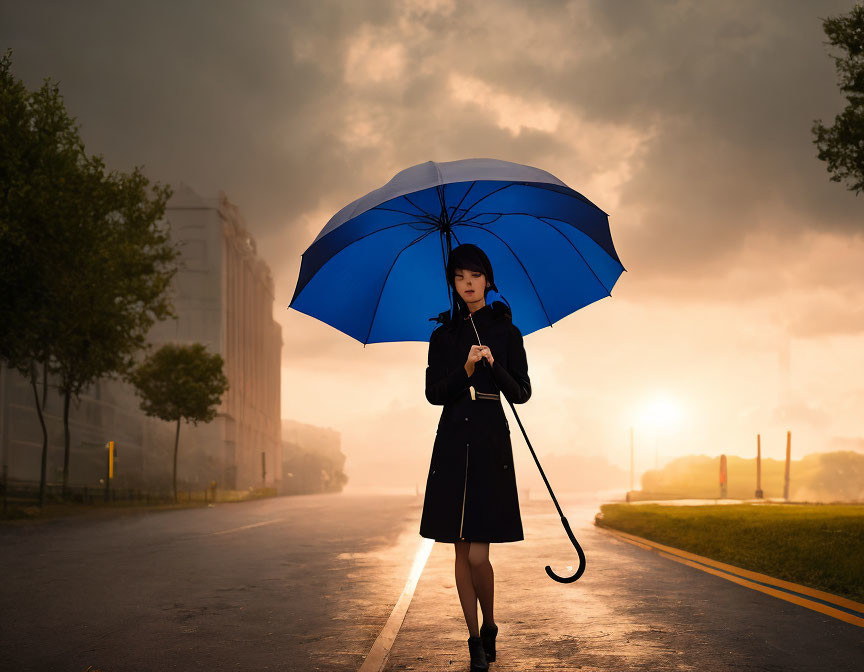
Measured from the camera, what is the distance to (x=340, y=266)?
18.0ft

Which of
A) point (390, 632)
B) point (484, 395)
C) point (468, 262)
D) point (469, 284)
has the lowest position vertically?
point (390, 632)

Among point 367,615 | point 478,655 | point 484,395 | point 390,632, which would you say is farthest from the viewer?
point 367,615

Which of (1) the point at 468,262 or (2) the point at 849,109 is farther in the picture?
(2) the point at 849,109

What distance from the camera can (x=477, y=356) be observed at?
176 inches

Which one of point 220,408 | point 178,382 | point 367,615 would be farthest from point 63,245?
point 220,408

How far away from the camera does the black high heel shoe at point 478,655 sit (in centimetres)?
457

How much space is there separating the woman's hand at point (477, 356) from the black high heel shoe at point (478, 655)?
141 centimetres

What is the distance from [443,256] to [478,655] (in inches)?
95.4

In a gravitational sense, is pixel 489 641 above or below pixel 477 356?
below

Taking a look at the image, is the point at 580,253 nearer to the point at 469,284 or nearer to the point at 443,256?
the point at 443,256

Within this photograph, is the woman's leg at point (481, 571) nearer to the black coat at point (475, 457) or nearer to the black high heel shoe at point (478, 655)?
the black coat at point (475, 457)

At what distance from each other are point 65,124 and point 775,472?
11450 cm

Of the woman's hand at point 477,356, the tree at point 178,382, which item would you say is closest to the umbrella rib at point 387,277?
the woman's hand at point 477,356

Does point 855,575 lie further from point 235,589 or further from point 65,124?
point 65,124
